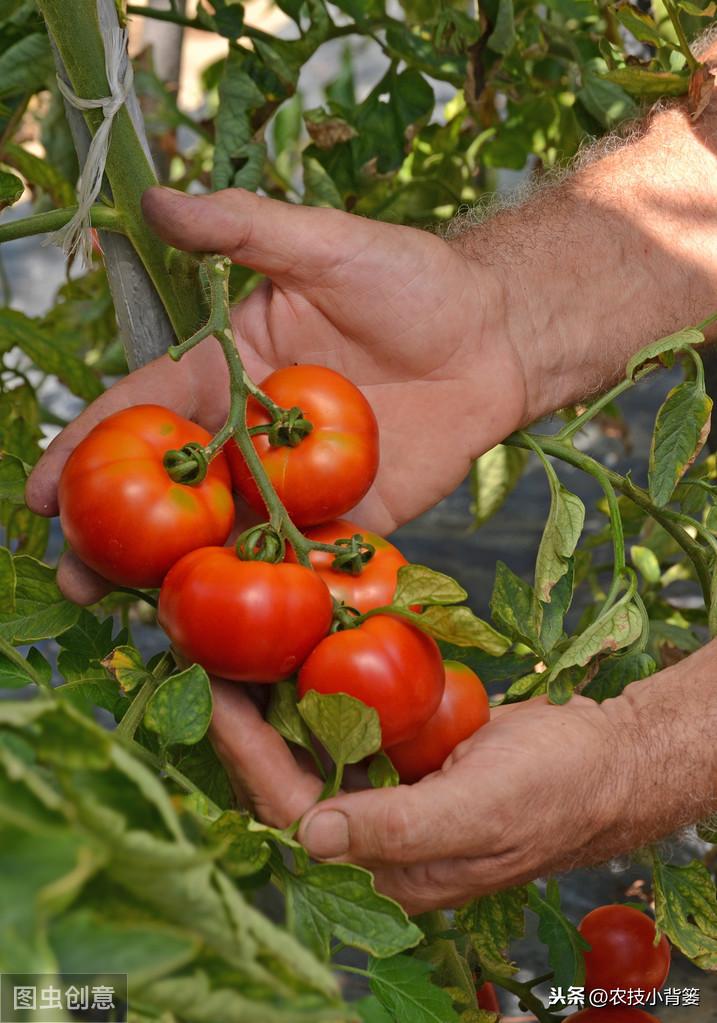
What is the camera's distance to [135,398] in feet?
3.03

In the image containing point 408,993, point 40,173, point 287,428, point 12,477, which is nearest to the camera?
point 408,993

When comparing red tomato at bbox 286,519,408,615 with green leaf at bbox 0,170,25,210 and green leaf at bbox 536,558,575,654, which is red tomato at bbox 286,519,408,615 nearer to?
green leaf at bbox 536,558,575,654

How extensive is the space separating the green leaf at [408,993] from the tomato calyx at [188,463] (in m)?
0.34

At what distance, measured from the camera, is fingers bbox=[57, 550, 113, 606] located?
0.84 metres

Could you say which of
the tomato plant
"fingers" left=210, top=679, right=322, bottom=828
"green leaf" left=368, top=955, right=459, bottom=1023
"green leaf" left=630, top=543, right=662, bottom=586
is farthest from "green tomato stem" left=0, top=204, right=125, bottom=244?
"green leaf" left=630, top=543, right=662, bottom=586

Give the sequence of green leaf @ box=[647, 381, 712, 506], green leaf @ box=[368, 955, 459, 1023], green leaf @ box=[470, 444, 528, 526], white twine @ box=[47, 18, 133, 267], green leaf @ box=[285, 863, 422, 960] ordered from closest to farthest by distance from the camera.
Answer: green leaf @ box=[285, 863, 422, 960], green leaf @ box=[368, 955, 459, 1023], white twine @ box=[47, 18, 133, 267], green leaf @ box=[647, 381, 712, 506], green leaf @ box=[470, 444, 528, 526]

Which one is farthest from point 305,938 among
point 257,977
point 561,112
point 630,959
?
point 561,112

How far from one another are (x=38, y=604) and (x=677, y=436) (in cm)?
51

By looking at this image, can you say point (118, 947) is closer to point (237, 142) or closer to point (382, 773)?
point (382, 773)

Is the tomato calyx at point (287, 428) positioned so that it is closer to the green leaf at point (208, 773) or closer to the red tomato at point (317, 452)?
the red tomato at point (317, 452)

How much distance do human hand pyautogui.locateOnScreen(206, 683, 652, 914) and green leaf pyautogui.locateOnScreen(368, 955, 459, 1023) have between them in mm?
66

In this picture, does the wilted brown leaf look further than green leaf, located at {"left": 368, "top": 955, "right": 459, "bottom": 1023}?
Yes

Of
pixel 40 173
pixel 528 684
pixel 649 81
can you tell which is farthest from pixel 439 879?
pixel 40 173

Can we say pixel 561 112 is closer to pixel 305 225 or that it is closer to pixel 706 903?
pixel 305 225
